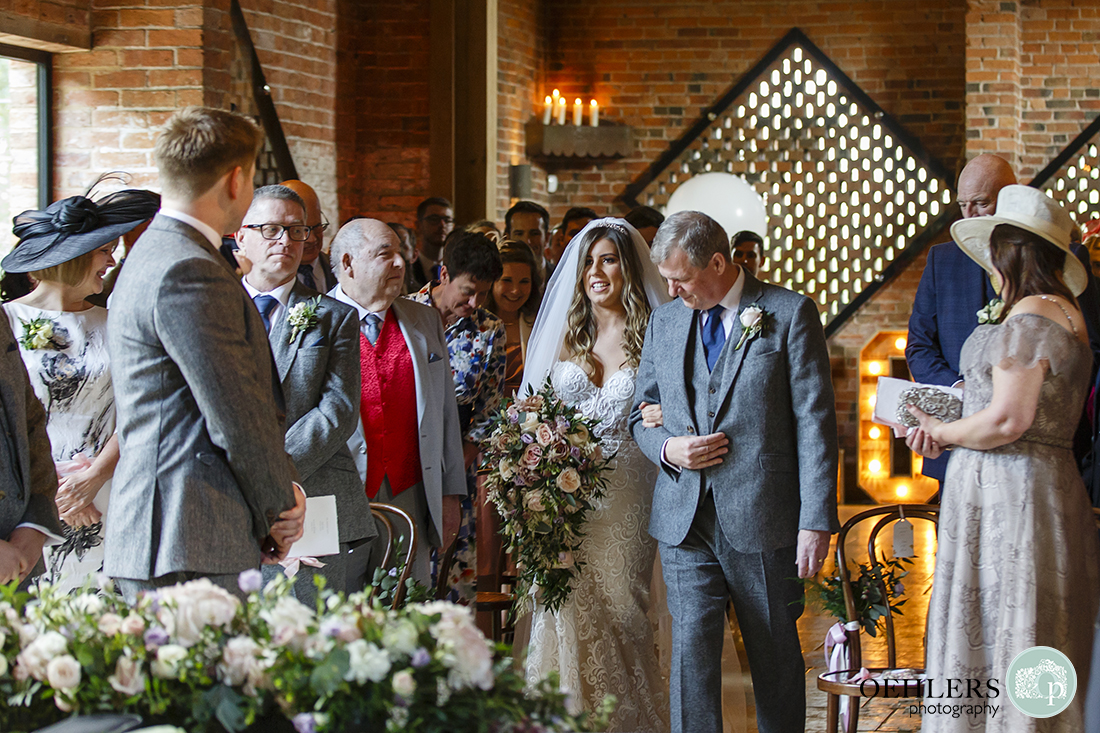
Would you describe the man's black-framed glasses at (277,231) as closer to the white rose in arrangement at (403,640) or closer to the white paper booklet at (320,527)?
the white paper booklet at (320,527)

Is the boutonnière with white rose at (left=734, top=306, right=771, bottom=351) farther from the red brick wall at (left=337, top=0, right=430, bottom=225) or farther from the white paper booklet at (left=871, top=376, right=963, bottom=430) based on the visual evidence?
the red brick wall at (left=337, top=0, right=430, bottom=225)

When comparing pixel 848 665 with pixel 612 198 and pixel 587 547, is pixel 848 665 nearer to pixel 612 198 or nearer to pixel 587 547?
pixel 587 547

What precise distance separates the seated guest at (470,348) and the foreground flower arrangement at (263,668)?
2.53 m

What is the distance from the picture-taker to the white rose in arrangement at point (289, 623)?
1592 mm

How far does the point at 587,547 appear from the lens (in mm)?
3818

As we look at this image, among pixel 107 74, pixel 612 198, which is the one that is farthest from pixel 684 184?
pixel 107 74

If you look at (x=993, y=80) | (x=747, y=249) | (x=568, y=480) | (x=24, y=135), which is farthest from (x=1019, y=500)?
(x=993, y=80)

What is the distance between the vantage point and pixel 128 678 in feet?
5.33

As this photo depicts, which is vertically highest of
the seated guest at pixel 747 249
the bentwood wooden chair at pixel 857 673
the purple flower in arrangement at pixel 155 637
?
the seated guest at pixel 747 249

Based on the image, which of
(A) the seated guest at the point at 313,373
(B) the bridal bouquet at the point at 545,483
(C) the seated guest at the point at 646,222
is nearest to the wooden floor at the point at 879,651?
(B) the bridal bouquet at the point at 545,483

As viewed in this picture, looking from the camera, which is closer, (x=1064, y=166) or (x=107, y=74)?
(x=107, y=74)

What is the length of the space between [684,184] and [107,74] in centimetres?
491

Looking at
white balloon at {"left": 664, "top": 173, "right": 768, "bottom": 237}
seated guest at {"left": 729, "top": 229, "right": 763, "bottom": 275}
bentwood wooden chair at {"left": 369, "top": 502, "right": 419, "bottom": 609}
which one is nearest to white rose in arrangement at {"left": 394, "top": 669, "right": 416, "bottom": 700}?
bentwood wooden chair at {"left": 369, "top": 502, "right": 419, "bottom": 609}

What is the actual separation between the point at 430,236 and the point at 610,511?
3044 millimetres
